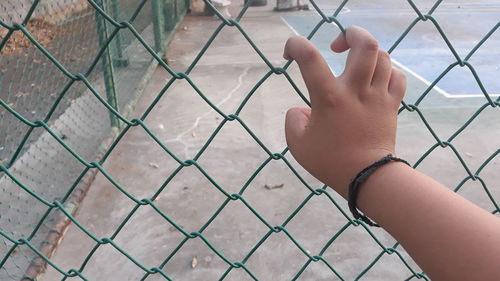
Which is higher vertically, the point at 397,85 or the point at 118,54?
the point at 118,54

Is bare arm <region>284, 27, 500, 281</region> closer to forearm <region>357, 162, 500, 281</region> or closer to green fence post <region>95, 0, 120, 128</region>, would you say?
forearm <region>357, 162, 500, 281</region>

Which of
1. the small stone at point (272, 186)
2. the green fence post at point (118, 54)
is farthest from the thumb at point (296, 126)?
the green fence post at point (118, 54)

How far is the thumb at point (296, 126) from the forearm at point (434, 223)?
15 centimetres

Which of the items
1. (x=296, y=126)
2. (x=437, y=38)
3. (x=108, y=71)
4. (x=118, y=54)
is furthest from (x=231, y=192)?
(x=437, y=38)

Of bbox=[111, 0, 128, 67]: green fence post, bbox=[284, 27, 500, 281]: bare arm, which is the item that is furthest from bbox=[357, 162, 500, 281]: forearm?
bbox=[111, 0, 128, 67]: green fence post

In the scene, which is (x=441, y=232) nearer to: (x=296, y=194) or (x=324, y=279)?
(x=324, y=279)

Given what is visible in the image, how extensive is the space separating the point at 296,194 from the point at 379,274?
2.56 ft

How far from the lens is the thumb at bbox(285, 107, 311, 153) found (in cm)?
87

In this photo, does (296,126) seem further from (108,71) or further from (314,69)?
(108,71)

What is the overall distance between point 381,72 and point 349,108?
10cm

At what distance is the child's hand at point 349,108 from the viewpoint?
0.78 metres

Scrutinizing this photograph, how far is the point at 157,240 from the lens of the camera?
2.47 metres

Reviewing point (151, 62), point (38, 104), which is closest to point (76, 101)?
point (38, 104)

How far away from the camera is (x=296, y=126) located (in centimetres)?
88
